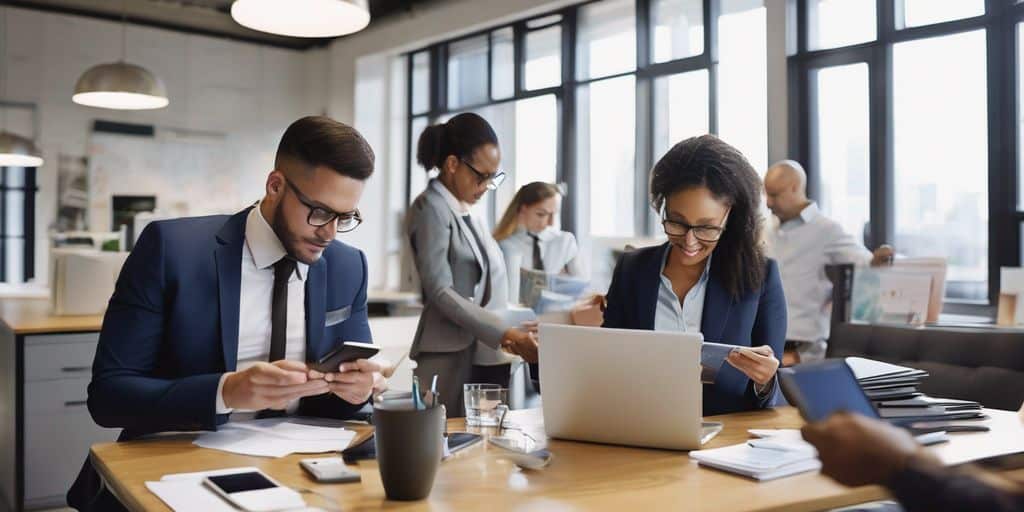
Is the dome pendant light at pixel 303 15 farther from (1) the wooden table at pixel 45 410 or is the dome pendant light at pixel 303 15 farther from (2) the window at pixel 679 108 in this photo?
(2) the window at pixel 679 108

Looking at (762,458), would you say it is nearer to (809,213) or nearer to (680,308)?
(680,308)

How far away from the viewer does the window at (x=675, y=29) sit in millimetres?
6008

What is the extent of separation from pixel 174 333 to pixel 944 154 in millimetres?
4289

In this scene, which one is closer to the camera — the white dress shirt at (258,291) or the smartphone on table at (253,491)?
the smartphone on table at (253,491)

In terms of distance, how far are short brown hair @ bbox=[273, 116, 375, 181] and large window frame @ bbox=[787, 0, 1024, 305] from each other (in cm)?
382

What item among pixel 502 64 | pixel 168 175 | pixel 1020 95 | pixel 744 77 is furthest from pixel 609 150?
pixel 168 175

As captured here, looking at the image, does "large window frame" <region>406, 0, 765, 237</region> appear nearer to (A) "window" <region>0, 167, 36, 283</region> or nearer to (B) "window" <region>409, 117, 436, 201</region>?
(B) "window" <region>409, 117, 436, 201</region>

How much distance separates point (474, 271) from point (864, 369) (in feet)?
4.80

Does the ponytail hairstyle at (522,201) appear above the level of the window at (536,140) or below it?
below

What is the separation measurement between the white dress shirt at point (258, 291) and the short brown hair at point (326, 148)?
0.16m

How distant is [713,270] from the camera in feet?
7.07

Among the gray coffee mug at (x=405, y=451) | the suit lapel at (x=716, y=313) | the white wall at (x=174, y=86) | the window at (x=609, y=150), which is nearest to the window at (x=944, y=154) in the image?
the window at (x=609, y=150)

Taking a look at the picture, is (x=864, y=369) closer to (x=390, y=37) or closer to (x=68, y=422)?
(x=68, y=422)

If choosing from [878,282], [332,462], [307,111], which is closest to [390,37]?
[307,111]
